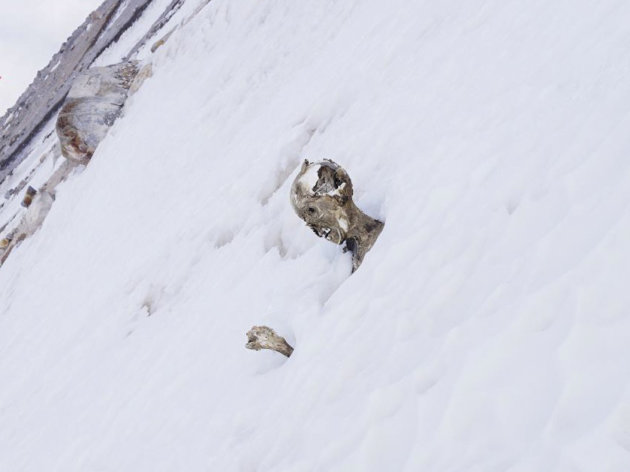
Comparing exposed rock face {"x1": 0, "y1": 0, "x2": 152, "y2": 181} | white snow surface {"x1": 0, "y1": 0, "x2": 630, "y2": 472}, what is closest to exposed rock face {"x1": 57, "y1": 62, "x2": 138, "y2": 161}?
white snow surface {"x1": 0, "y1": 0, "x2": 630, "y2": 472}

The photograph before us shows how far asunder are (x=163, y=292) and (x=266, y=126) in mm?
2300

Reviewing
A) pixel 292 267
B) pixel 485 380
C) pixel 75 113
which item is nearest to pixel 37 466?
pixel 292 267

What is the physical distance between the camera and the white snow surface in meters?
1.87

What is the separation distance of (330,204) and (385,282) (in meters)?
0.57

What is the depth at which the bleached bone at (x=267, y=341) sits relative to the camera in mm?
3215

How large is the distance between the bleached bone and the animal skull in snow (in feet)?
2.23

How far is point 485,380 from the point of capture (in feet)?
6.35

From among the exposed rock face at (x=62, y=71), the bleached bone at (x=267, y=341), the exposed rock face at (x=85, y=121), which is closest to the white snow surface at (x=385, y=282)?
the bleached bone at (x=267, y=341)

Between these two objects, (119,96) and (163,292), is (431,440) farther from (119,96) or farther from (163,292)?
(119,96)

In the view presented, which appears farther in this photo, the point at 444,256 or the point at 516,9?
the point at 516,9

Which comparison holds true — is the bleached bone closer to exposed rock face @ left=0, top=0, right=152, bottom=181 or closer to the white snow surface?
the white snow surface

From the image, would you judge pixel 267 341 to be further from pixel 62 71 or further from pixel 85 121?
pixel 62 71

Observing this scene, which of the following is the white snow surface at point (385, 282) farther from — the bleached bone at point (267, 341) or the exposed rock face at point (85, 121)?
the exposed rock face at point (85, 121)

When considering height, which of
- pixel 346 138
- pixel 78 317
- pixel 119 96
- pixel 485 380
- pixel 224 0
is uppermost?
pixel 224 0
